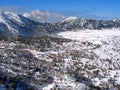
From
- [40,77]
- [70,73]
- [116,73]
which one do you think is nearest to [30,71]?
[40,77]

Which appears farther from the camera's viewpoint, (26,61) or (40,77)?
(26,61)

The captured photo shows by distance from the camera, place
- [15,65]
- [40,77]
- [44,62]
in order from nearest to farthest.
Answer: [40,77], [15,65], [44,62]

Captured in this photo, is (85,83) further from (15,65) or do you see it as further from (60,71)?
(15,65)

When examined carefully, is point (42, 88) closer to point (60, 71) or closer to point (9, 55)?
point (60, 71)

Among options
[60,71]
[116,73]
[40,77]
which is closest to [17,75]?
[40,77]

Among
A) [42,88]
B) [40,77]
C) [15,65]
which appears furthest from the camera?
[15,65]

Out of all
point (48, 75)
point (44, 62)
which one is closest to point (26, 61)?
point (44, 62)

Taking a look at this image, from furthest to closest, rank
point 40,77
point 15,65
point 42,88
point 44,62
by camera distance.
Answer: point 44,62, point 15,65, point 40,77, point 42,88

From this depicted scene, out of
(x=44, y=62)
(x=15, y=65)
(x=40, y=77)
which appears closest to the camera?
(x=40, y=77)

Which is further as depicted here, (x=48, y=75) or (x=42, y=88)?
(x=48, y=75)
